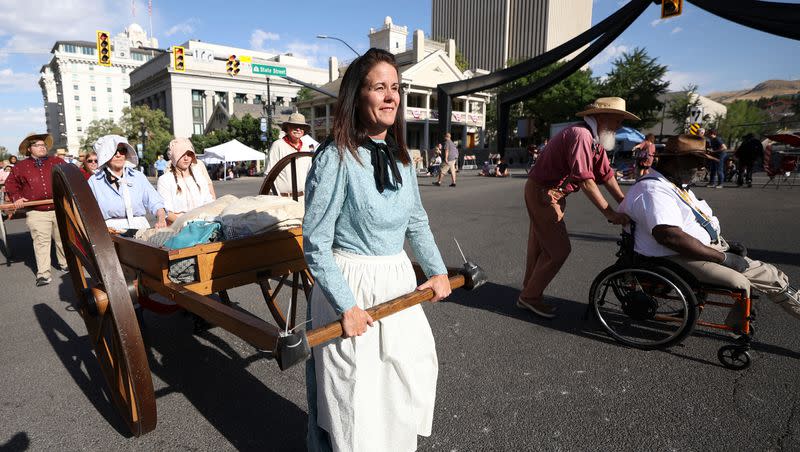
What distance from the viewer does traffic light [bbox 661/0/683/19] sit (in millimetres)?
9047

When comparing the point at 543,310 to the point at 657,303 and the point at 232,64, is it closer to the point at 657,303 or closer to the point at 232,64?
the point at 657,303

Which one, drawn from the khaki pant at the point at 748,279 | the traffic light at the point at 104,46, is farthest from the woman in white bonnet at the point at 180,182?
the traffic light at the point at 104,46

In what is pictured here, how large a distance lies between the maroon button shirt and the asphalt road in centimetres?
190

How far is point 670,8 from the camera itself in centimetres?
916

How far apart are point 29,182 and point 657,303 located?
7.24 meters

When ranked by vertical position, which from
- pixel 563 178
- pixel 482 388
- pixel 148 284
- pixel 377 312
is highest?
pixel 563 178

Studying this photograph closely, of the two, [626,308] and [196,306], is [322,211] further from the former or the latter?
[626,308]

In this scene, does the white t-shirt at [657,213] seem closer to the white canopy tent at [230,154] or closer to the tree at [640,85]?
the white canopy tent at [230,154]

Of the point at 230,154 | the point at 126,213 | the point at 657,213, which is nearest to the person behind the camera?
the point at 657,213

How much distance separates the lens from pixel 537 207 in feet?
13.0

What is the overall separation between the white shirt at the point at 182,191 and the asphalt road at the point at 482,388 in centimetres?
105

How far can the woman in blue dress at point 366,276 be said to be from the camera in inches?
62.3

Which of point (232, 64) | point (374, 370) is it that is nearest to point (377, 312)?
point (374, 370)

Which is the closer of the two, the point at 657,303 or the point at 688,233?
the point at 688,233
